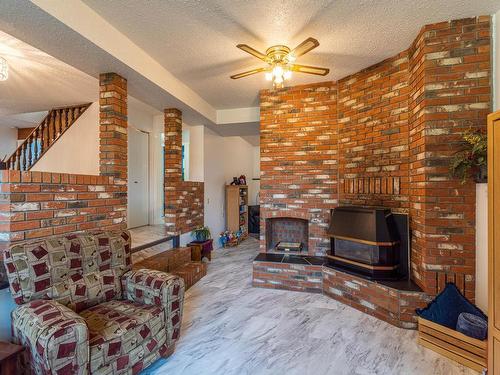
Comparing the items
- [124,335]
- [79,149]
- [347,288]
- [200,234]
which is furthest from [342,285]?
[79,149]

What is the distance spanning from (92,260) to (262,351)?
1510 mm

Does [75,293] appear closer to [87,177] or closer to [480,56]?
[87,177]

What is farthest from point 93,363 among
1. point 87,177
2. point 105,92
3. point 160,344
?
point 105,92

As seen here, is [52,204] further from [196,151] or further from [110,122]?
[196,151]

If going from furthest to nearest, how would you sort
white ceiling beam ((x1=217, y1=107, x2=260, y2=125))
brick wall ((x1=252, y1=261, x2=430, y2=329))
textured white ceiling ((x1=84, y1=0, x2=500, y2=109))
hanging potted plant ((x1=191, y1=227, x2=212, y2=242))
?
white ceiling beam ((x1=217, y1=107, x2=260, y2=125)) → hanging potted plant ((x1=191, y1=227, x2=212, y2=242)) → brick wall ((x1=252, y1=261, x2=430, y2=329)) → textured white ceiling ((x1=84, y1=0, x2=500, y2=109))

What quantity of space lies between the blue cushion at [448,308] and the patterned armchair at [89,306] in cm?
205

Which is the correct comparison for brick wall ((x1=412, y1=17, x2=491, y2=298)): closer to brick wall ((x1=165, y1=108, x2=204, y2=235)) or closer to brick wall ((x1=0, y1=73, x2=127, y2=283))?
brick wall ((x1=0, y1=73, x2=127, y2=283))

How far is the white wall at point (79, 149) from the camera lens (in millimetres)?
4348

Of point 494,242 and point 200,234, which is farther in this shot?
point 200,234

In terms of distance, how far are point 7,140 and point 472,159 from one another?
8538 millimetres

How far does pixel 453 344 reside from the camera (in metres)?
1.97

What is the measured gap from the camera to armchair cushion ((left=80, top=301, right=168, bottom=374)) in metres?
1.54

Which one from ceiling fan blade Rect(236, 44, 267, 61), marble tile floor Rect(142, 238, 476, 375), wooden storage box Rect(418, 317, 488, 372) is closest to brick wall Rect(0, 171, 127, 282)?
marble tile floor Rect(142, 238, 476, 375)

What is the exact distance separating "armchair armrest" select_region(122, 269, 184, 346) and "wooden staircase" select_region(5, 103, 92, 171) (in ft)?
12.1
